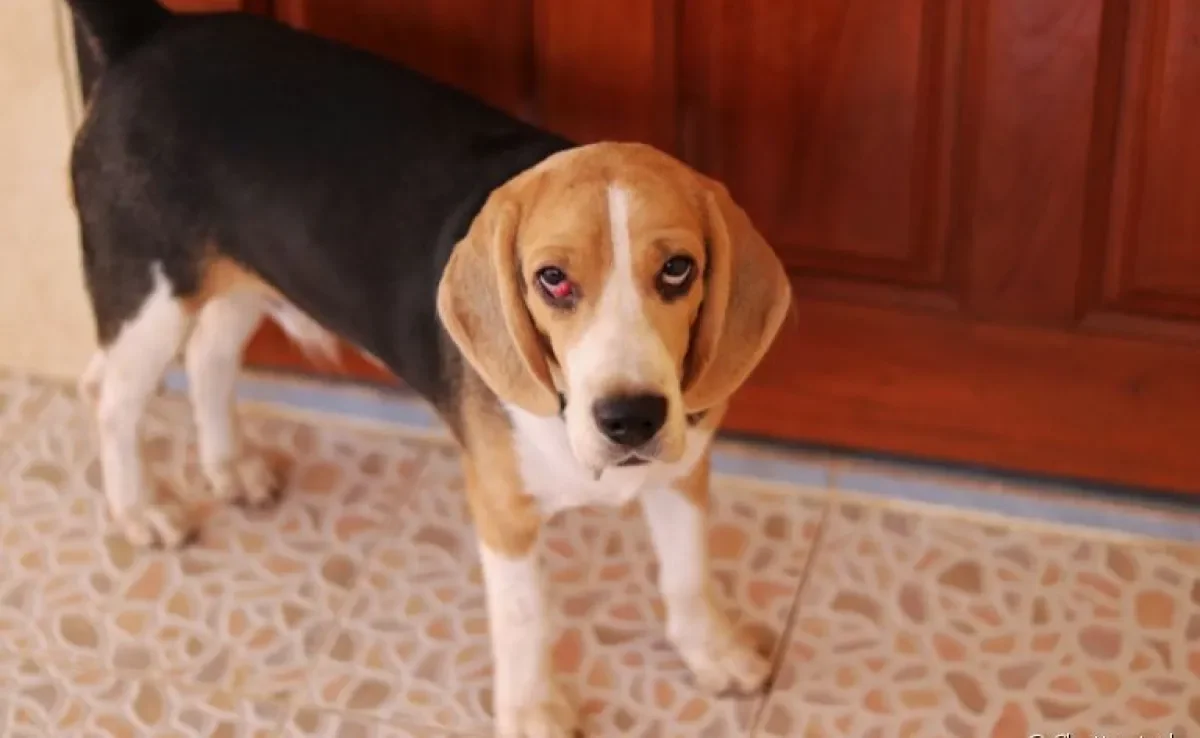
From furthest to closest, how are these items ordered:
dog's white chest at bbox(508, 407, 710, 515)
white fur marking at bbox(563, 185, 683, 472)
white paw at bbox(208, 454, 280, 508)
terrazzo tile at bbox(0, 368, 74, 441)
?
1. terrazzo tile at bbox(0, 368, 74, 441)
2. white paw at bbox(208, 454, 280, 508)
3. dog's white chest at bbox(508, 407, 710, 515)
4. white fur marking at bbox(563, 185, 683, 472)

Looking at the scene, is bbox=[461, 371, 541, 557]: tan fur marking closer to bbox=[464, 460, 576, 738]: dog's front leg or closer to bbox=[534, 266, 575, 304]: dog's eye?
bbox=[464, 460, 576, 738]: dog's front leg

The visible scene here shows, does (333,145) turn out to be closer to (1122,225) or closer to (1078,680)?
(1122,225)

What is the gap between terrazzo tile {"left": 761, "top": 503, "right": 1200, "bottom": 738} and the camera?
1896 mm

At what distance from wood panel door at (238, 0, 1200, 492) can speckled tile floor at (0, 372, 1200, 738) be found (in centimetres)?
16

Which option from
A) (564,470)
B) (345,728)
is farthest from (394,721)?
(564,470)

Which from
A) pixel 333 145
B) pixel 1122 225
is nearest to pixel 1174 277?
pixel 1122 225

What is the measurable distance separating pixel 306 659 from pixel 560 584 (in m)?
0.34

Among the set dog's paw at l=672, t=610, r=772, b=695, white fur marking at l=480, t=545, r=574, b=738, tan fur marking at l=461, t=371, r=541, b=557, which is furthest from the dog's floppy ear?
dog's paw at l=672, t=610, r=772, b=695

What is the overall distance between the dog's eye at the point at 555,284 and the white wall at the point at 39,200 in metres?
1.10

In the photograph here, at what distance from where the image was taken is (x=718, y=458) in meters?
2.28

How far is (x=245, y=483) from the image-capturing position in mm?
2248

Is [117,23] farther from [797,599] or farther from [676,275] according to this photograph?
[797,599]

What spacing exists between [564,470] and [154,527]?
756 millimetres

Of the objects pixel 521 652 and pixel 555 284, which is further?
pixel 521 652
